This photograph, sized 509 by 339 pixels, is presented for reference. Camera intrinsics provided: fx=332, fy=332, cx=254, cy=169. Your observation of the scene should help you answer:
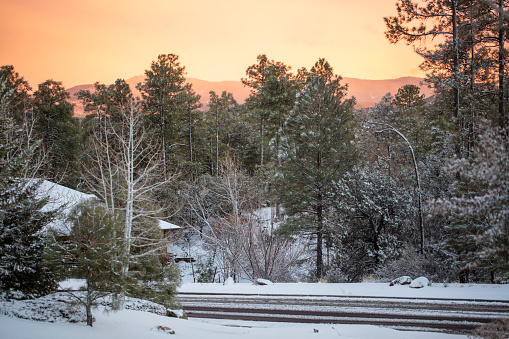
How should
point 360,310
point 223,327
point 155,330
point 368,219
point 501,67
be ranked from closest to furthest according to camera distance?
point 155,330
point 223,327
point 360,310
point 501,67
point 368,219

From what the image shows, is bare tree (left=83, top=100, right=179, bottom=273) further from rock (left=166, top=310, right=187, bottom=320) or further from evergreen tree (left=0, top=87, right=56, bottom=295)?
evergreen tree (left=0, top=87, right=56, bottom=295)

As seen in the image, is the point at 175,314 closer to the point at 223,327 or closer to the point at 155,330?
the point at 223,327

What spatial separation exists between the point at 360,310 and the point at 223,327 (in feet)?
14.2

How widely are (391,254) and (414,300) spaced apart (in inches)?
366

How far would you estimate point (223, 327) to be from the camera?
8.41m

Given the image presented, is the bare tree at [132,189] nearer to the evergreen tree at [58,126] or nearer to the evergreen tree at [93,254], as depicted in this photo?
the evergreen tree at [93,254]

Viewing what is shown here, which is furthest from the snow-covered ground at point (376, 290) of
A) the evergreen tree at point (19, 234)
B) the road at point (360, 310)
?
the evergreen tree at point (19, 234)

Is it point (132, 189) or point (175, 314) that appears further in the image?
point (132, 189)

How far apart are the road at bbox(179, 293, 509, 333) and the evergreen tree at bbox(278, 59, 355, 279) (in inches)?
351

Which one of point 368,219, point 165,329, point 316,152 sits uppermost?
point 316,152

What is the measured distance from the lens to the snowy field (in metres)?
6.27

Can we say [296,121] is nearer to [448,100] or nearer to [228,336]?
[448,100]

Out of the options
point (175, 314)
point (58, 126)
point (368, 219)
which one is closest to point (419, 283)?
point (175, 314)

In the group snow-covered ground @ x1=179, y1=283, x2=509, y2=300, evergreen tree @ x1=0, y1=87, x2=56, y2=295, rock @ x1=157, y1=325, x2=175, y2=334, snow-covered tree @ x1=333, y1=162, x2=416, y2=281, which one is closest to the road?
snow-covered ground @ x1=179, y1=283, x2=509, y2=300
